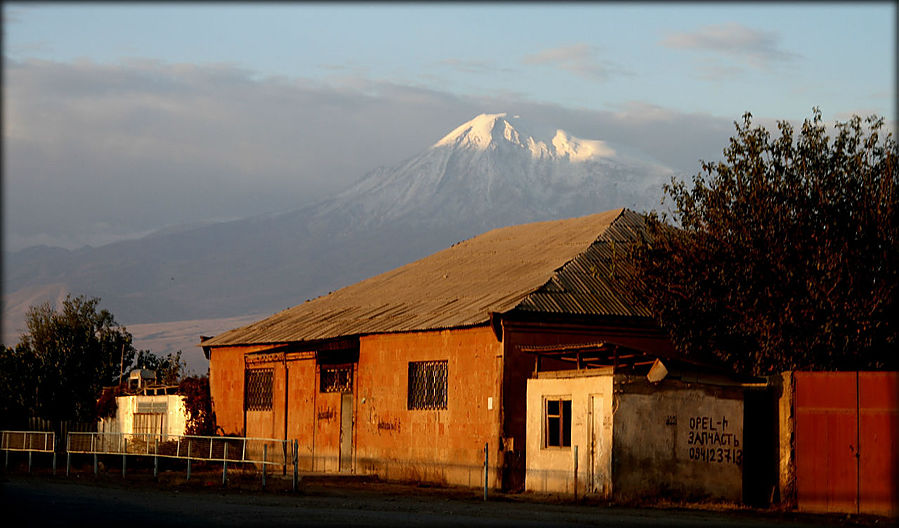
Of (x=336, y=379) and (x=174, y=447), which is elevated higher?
(x=336, y=379)

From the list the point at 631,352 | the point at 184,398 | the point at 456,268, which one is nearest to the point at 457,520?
the point at 631,352

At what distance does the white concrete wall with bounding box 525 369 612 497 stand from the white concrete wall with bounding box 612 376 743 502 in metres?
0.31

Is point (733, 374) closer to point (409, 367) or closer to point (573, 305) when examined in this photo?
point (573, 305)

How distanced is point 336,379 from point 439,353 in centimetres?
540

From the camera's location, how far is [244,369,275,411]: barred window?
37.7m

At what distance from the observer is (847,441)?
2277 cm

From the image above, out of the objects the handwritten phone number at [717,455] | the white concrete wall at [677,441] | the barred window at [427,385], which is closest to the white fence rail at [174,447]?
the barred window at [427,385]

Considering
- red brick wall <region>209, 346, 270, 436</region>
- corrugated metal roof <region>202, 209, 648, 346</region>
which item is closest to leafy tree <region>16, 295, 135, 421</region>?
red brick wall <region>209, 346, 270, 436</region>

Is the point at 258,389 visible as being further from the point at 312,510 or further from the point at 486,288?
the point at 312,510

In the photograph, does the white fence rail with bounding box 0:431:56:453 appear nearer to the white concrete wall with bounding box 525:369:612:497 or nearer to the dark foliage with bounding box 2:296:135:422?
the white concrete wall with bounding box 525:369:612:497

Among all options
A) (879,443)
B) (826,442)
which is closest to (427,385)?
(826,442)

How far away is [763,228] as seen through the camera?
1068 inches

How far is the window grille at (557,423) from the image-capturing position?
85.2 feet

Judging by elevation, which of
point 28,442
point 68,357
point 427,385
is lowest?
point 28,442
